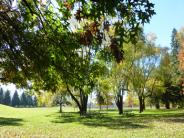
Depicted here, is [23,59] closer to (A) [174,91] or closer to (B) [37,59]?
(B) [37,59]

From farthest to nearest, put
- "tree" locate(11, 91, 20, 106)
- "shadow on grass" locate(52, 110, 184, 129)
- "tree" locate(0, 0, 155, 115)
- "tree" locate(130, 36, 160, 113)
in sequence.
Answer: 1. "tree" locate(11, 91, 20, 106)
2. "tree" locate(130, 36, 160, 113)
3. "shadow on grass" locate(52, 110, 184, 129)
4. "tree" locate(0, 0, 155, 115)

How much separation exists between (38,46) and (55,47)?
41 cm

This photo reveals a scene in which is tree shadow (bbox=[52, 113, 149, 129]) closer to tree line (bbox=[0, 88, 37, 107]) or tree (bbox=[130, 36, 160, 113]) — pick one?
tree (bbox=[130, 36, 160, 113])

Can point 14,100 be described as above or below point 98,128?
above

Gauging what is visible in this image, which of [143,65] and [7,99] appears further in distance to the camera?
[7,99]

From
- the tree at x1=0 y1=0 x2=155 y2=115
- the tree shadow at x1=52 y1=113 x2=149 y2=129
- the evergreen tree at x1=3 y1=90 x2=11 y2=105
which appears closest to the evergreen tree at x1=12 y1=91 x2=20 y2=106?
the evergreen tree at x1=3 y1=90 x2=11 y2=105

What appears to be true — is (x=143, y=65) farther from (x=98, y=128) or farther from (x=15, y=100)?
(x=15, y=100)

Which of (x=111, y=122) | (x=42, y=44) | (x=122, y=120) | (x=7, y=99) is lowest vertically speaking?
(x=111, y=122)

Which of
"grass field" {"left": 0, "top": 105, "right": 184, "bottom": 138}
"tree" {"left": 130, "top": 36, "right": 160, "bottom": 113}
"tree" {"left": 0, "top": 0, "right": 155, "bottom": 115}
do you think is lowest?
"grass field" {"left": 0, "top": 105, "right": 184, "bottom": 138}

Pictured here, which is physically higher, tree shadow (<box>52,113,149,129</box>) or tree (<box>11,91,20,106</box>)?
tree (<box>11,91,20,106</box>)

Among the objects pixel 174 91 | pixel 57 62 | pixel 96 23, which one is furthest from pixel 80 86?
pixel 174 91

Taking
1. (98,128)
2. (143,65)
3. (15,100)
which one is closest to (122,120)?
(98,128)

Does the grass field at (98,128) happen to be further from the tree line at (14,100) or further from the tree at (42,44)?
the tree line at (14,100)

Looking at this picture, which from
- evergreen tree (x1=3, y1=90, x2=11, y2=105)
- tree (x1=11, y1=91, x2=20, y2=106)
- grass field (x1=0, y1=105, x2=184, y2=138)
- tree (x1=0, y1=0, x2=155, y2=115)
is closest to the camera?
tree (x1=0, y1=0, x2=155, y2=115)
